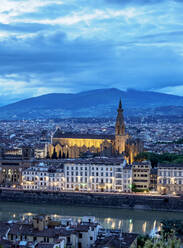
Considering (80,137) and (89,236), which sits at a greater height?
(80,137)

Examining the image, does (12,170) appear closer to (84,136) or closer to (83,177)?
(83,177)

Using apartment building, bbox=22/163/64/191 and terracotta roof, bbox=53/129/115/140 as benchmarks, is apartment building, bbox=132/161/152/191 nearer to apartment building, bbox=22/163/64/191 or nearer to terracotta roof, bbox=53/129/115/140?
apartment building, bbox=22/163/64/191

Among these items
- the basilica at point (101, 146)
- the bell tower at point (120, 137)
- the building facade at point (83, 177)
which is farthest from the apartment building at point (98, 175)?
the bell tower at point (120, 137)

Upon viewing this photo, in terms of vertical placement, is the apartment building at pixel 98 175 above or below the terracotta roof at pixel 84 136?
below

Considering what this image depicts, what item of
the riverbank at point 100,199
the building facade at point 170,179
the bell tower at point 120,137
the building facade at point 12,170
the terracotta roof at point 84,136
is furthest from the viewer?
the terracotta roof at point 84,136

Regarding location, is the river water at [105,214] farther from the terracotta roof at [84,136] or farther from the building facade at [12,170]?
the terracotta roof at [84,136]

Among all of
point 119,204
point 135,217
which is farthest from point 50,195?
point 135,217

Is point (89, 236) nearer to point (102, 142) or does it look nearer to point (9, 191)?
point (9, 191)
